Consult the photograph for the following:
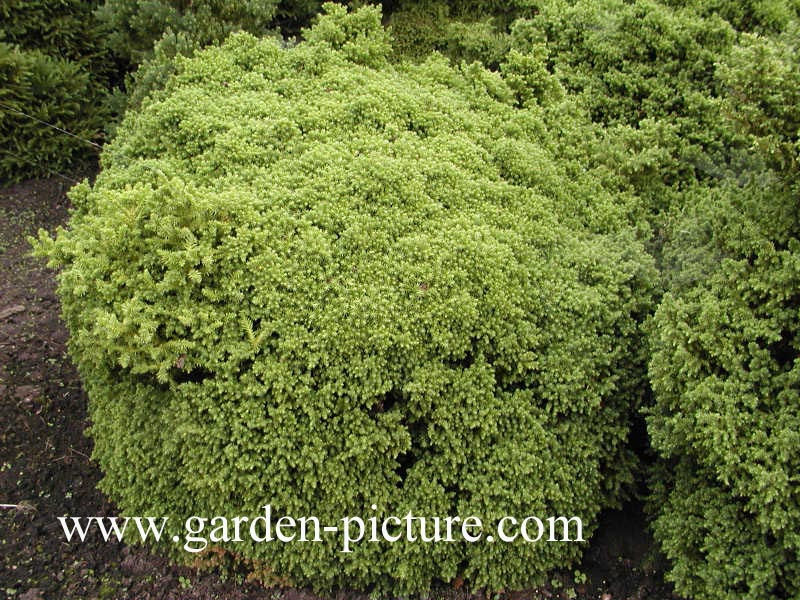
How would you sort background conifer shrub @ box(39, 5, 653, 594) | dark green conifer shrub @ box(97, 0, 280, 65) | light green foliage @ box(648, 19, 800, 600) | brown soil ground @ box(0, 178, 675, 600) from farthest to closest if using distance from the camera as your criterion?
dark green conifer shrub @ box(97, 0, 280, 65)
brown soil ground @ box(0, 178, 675, 600)
background conifer shrub @ box(39, 5, 653, 594)
light green foliage @ box(648, 19, 800, 600)

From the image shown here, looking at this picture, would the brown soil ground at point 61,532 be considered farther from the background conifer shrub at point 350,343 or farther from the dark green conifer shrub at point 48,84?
the dark green conifer shrub at point 48,84

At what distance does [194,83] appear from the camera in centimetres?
459

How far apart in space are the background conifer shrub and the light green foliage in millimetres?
387

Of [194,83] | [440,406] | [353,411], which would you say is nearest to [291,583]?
[353,411]

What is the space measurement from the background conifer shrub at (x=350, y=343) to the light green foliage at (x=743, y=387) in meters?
0.39

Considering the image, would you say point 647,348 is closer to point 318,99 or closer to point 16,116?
point 318,99

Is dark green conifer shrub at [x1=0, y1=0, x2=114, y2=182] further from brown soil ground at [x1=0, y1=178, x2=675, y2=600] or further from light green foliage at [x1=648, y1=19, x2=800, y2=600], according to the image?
light green foliage at [x1=648, y1=19, x2=800, y2=600]

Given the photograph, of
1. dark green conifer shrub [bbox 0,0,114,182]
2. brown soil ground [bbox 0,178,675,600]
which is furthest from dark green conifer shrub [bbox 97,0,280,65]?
brown soil ground [bbox 0,178,675,600]

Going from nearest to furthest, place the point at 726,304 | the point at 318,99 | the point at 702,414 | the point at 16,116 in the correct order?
the point at 702,414 < the point at 726,304 < the point at 318,99 < the point at 16,116

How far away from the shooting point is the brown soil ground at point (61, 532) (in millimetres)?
A: 3627

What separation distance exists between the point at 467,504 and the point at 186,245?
1.96 meters

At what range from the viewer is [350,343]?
3.38m

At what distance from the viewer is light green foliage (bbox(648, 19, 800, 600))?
3.01 metres

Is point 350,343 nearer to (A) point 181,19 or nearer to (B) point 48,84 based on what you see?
(A) point 181,19
